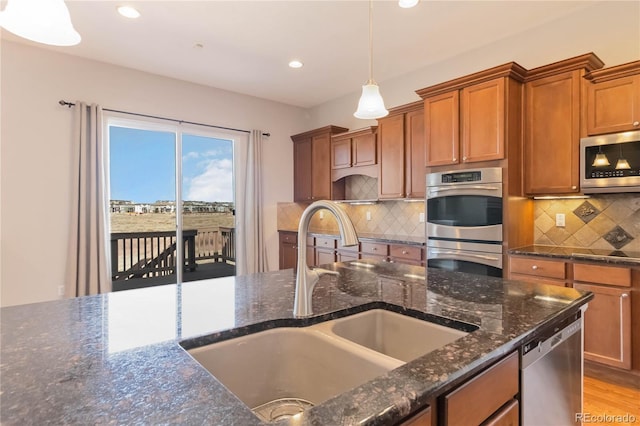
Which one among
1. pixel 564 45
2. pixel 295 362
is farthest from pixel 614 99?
pixel 295 362

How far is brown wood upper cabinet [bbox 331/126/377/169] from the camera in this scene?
435 cm

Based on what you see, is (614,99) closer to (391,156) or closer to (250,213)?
(391,156)

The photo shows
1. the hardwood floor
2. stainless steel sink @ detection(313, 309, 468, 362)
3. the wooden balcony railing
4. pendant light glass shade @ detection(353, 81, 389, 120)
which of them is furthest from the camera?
the wooden balcony railing

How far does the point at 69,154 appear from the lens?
147 inches

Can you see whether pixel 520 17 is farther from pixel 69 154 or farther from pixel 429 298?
pixel 69 154

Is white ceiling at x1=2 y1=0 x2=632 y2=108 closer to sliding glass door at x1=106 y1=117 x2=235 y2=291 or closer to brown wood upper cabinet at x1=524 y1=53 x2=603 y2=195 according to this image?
brown wood upper cabinet at x1=524 y1=53 x2=603 y2=195

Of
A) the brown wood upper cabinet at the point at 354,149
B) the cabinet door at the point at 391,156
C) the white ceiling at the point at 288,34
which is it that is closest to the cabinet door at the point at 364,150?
the brown wood upper cabinet at the point at 354,149

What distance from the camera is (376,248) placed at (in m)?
3.94

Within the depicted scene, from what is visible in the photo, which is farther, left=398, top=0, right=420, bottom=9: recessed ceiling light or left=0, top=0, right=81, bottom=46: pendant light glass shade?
left=398, top=0, right=420, bottom=9: recessed ceiling light

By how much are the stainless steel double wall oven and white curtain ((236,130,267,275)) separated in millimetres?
2509

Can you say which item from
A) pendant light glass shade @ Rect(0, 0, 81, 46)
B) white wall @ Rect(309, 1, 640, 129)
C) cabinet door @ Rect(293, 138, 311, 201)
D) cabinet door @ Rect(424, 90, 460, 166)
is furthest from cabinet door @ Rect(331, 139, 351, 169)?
pendant light glass shade @ Rect(0, 0, 81, 46)

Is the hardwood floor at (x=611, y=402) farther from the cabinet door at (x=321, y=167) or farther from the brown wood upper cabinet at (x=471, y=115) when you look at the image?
the cabinet door at (x=321, y=167)

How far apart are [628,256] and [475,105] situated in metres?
1.64

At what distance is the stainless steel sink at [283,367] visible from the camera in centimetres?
98
